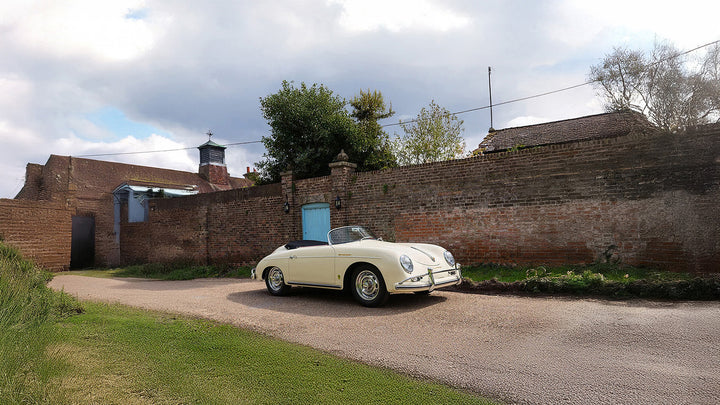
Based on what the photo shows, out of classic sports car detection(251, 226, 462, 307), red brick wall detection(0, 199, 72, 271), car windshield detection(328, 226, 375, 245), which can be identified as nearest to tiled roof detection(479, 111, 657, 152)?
car windshield detection(328, 226, 375, 245)

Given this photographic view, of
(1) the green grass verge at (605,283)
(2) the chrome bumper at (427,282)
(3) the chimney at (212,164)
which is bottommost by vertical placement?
(1) the green grass verge at (605,283)

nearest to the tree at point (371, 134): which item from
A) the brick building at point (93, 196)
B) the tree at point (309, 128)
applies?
the tree at point (309, 128)

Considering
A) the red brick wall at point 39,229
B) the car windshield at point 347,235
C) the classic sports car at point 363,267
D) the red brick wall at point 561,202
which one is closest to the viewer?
the classic sports car at point 363,267

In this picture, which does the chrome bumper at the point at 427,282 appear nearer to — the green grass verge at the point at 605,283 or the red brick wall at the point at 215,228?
the green grass verge at the point at 605,283

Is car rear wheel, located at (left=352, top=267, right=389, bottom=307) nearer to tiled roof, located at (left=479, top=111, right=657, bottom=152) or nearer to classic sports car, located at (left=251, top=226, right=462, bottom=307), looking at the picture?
classic sports car, located at (left=251, top=226, right=462, bottom=307)

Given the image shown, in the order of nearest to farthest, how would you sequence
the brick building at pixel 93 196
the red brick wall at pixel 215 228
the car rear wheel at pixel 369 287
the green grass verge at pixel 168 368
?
the green grass verge at pixel 168 368, the car rear wheel at pixel 369 287, the red brick wall at pixel 215 228, the brick building at pixel 93 196

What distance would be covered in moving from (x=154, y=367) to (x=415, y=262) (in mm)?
3504

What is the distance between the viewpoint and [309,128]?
1408cm

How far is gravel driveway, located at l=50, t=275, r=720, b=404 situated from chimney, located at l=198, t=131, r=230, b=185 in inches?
1125

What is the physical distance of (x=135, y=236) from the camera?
1834 centimetres

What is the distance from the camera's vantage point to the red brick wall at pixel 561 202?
6902 millimetres

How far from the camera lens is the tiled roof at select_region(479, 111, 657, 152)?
14.7 metres

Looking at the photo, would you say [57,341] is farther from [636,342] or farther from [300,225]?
[300,225]

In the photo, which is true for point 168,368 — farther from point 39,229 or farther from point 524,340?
point 39,229
